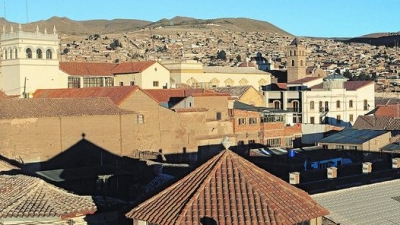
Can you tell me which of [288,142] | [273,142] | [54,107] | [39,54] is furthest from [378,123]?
[39,54]

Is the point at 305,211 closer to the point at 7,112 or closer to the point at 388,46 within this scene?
the point at 7,112

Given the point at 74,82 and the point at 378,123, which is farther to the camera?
the point at 74,82

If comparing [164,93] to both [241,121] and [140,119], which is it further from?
[140,119]

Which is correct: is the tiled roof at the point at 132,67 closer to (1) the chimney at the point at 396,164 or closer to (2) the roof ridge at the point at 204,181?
(1) the chimney at the point at 396,164

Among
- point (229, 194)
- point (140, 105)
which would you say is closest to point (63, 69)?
point (140, 105)

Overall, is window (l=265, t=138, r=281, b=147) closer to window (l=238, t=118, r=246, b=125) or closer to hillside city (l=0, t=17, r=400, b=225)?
hillside city (l=0, t=17, r=400, b=225)

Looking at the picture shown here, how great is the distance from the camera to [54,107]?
34.0 meters

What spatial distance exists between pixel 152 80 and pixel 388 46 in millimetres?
152768

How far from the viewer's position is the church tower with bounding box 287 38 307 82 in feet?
239

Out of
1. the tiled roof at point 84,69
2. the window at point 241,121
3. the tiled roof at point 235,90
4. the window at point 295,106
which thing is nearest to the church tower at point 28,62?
the tiled roof at point 84,69

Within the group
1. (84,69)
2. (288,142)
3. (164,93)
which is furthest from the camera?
(84,69)

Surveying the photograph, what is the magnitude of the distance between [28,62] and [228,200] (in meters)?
35.9

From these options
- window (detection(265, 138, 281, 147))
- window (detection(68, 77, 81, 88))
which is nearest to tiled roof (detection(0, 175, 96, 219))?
window (detection(265, 138, 281, 147))

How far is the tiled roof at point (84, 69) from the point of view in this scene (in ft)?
157
